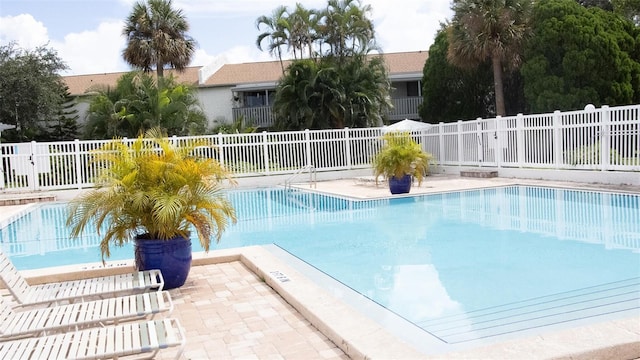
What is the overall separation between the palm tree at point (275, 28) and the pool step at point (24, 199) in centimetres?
1238

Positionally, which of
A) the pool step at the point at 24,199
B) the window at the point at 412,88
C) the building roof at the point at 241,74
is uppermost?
the building roof at the point at 241,74

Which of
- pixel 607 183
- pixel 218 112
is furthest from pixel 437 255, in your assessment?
pixel 218 112

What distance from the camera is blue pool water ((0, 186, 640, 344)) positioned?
204 inches

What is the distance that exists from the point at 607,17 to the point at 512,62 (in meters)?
3.98

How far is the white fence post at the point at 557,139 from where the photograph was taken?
610 inches

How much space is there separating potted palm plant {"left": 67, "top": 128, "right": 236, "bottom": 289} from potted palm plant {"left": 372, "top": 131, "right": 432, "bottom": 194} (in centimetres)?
855

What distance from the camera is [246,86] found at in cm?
3070

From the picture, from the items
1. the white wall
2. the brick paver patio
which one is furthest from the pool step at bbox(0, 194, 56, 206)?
the white wall

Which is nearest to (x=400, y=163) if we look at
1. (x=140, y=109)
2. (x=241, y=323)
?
(x=241, y=323)

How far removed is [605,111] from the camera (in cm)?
1401

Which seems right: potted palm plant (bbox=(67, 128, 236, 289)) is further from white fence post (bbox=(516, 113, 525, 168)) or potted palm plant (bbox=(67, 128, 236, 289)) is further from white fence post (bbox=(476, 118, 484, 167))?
white fence post (bbox=(476, 118, 484, 167))

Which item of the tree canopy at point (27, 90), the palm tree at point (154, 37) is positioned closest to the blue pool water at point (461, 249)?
the tree canopy at point (27, 90)

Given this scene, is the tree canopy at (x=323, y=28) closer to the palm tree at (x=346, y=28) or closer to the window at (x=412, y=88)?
the palm tree at (x=346, y=28)

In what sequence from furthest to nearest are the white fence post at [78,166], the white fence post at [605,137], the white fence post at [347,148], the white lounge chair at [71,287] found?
the white fence post at [347,148] < the white fence post at [78,166] < the white fence post at [605,137] < the white lounge chair at [71,287]
